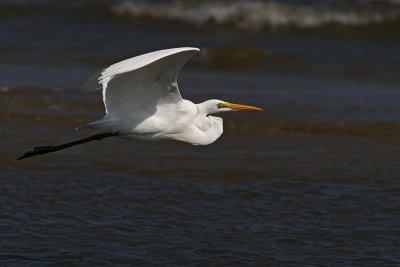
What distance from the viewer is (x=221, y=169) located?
841 cm

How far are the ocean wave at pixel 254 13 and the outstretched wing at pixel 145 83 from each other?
11.6 m

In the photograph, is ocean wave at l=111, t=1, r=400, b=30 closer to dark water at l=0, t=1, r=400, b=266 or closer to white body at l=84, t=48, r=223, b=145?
dark water at l=0, t=1, r=400, b=266

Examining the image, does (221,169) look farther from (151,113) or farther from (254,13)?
(254,13)

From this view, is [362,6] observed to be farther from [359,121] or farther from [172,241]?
[172,241]

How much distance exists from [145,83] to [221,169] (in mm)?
2515

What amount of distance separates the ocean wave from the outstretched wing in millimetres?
11621

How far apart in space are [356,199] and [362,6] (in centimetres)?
1145

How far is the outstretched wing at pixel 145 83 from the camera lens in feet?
17.9

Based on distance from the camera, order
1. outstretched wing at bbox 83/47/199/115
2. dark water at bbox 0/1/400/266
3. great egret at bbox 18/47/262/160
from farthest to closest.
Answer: dark water at bbox 0/1/400/266, great egret at bbox 18/47/262/160, outstretched wing at bbox 83/47/199/115

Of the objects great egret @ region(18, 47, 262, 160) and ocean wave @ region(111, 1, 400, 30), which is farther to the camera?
ocean wave @ region(111, 1, 400, 30)

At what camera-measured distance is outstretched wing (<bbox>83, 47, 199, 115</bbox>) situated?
546cm

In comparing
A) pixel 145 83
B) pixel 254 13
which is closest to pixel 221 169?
pixel 145 83

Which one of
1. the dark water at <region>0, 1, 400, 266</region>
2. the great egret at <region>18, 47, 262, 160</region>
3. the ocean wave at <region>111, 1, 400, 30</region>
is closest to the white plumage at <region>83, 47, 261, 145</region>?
the great egret at <region>18, 47, 262, 160</region>

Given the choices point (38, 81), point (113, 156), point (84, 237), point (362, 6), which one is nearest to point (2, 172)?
point (113, 156)
